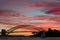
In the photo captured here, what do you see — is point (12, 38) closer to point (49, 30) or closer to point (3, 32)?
point (3, 32)

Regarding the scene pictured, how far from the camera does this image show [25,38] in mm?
→ 40625

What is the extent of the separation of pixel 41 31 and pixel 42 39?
1.16 metres

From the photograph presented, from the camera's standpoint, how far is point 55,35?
1655 inches

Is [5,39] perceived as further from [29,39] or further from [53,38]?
[53,38]

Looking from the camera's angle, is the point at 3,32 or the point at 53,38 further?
the point at 53,38

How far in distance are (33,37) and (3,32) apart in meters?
5.09

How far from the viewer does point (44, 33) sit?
40812 mm

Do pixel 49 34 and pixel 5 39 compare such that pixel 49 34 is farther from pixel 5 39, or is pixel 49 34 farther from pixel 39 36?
pixel 5 39

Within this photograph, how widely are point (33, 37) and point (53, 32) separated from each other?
120 inches

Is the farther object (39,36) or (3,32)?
(39,36)

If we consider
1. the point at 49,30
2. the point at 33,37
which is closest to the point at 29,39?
the point at 33,37

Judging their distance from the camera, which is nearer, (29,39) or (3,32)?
(3,32)

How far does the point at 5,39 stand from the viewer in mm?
39969

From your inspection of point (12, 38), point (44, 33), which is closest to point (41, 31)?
point (44, 33)
